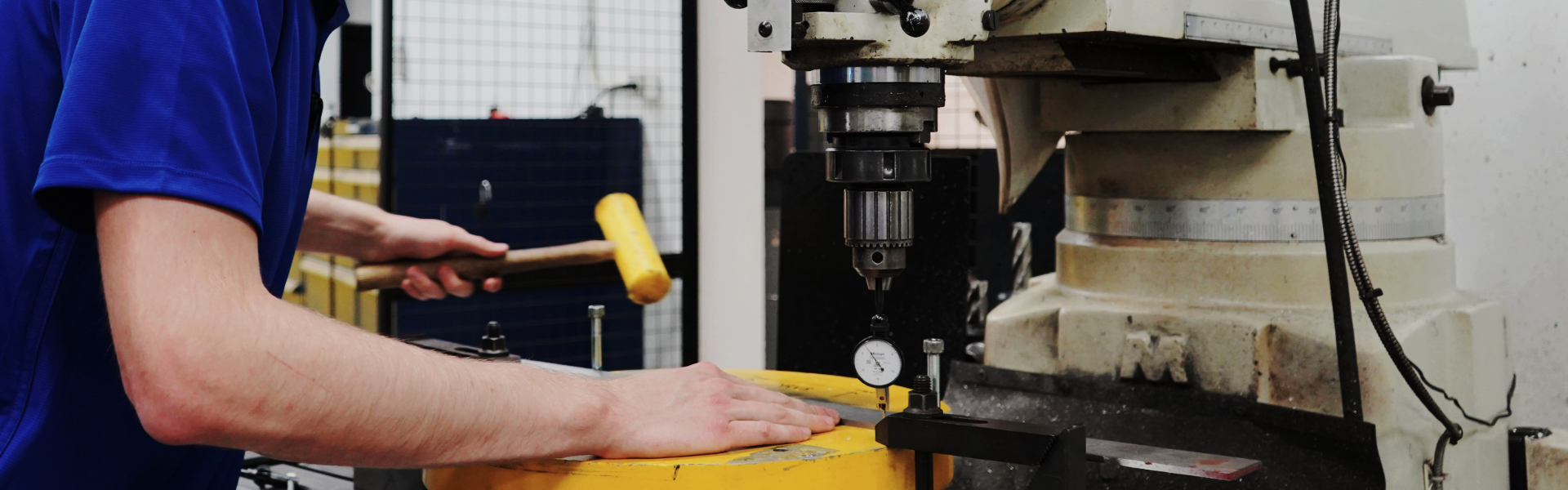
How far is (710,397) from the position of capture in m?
0.90

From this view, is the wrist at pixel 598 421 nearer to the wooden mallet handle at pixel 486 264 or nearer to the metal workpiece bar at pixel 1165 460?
the metal workpiece bar at pixel 1165 460

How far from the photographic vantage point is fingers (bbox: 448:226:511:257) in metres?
1.36

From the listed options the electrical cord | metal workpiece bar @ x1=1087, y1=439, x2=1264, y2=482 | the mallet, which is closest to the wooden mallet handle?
the mallet

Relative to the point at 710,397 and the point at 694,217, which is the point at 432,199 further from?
the point at 710,397

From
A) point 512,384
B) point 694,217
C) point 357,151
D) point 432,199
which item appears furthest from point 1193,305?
point 357,151

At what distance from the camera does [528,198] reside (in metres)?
3.05

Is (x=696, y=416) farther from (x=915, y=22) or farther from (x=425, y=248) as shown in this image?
(x=425, y=248)

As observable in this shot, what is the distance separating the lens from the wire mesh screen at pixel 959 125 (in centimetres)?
302

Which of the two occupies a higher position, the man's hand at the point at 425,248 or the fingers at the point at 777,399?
the man's hand at the point at 425,248

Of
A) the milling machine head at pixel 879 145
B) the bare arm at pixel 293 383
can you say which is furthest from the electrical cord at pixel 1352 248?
the bare arm at pixel 293 383

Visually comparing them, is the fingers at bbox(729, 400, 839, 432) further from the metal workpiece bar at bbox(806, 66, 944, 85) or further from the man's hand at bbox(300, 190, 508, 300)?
the man's hand at bbox(300, 190, 508, 300)

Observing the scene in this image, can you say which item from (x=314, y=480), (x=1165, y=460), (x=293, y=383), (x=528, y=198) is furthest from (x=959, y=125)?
(x=293, y=383)

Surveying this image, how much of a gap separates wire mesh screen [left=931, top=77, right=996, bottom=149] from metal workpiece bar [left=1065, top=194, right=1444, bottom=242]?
4.97 ft

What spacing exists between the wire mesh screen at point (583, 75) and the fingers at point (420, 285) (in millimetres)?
1588
